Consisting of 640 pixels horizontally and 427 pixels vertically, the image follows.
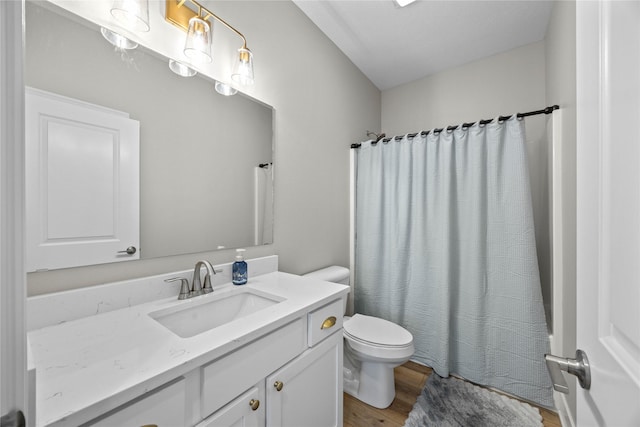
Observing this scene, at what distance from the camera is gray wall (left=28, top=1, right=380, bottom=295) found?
1.46 meters

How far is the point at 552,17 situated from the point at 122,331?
9.37 feet

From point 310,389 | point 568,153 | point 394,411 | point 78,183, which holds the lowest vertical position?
point 394,411

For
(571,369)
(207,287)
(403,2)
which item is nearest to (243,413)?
(207,287)

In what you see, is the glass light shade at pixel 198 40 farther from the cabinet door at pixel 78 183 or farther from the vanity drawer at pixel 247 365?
the vanity drawer at pixel 247 365

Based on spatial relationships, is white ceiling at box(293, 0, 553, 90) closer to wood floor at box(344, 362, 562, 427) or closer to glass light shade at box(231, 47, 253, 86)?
glass light shade at box(231, 47, 253, 86)

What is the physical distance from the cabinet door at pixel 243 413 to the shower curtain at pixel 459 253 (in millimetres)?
1471

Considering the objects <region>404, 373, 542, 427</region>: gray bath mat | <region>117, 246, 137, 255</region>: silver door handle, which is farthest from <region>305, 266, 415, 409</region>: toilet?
<region>117, 246, 137, 255</region>: silver door handle

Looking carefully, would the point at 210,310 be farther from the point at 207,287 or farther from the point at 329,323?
the point at 329,323

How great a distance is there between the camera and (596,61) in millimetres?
437

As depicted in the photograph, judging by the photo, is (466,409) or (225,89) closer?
(225,89)

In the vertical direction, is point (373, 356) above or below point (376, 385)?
above

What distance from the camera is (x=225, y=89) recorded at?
51.5 inches

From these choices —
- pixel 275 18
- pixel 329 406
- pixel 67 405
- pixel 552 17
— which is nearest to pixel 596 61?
pixel 67 405

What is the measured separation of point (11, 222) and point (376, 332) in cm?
169
